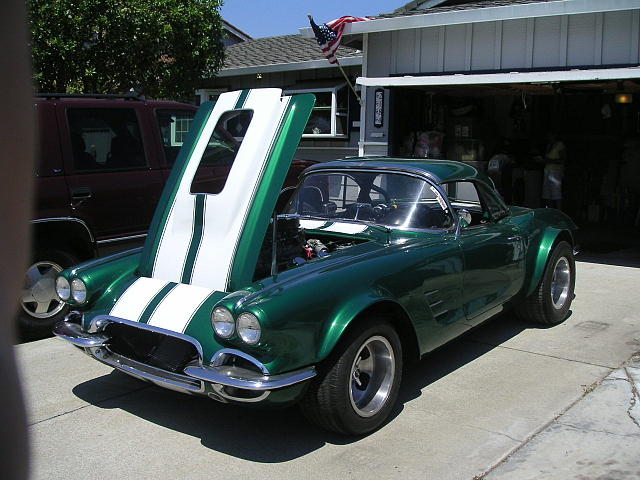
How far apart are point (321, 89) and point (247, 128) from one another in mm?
10029

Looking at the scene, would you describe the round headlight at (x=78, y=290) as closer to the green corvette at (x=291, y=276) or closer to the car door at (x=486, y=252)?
the green corvette at (x=291, y=276)

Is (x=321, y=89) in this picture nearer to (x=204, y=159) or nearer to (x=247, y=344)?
(x=204, y=159)

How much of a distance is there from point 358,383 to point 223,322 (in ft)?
3.18

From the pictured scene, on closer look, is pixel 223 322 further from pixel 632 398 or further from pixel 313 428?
pixel 632 398

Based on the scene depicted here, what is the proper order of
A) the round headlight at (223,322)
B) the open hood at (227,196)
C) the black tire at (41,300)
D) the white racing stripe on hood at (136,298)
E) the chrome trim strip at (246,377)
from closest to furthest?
the chrome trim strip at (246,377)
the round headlight at (223,322)
the white racing stripe on hood at (136,298)
the open hood at (227,196)
the black tire at (41,300)

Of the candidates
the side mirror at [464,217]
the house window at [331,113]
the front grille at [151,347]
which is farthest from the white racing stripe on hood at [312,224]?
the house window at [331,113]

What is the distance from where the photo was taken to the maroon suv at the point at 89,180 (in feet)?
18.4

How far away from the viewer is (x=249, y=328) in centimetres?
325

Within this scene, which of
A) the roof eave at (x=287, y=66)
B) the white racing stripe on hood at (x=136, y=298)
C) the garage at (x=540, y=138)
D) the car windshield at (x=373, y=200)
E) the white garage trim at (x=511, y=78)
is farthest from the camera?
the roof eave at (x=287, y=66)

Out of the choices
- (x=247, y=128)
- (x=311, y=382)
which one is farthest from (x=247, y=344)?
(x=247, y=128)

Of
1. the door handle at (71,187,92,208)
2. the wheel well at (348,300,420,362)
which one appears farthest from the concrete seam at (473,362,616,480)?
the door handle at (71,187,92,208)

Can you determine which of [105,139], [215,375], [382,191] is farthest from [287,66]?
[215,375]

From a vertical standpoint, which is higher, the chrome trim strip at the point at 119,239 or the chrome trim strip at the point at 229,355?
the chrome trim strip at the point at 119,239

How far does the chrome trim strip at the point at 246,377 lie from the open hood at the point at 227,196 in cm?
61
